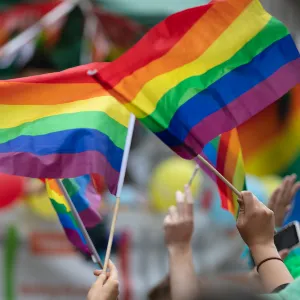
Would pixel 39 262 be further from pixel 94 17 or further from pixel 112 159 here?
pixel 112 159

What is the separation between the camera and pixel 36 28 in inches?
297

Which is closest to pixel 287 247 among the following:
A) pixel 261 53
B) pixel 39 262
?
pixel 261 53

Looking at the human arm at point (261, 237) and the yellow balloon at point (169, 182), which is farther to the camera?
the yellow balloon at point (169, 182)

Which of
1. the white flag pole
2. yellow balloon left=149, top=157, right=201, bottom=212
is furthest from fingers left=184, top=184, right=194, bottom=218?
the white flag pole

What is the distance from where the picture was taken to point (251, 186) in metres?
5.45

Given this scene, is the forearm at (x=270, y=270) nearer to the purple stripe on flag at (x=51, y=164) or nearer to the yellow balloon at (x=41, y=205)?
the purple stripe on flag at (x=51, y=164)

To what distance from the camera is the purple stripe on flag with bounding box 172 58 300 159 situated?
2980 millimetres

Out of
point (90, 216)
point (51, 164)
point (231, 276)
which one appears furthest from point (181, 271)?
point (90, 216)

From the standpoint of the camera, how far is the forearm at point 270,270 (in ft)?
7.91

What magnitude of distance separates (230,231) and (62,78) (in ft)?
14.5

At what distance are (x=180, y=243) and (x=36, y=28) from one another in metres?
4.79

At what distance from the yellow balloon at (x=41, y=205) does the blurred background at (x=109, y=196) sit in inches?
0.4

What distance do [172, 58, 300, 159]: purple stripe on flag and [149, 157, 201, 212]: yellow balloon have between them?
10.4 ft

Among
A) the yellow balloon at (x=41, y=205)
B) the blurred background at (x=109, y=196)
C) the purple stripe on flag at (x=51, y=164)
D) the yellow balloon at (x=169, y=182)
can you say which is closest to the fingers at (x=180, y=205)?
the purple stripe on flag at (x=51, y=164)
